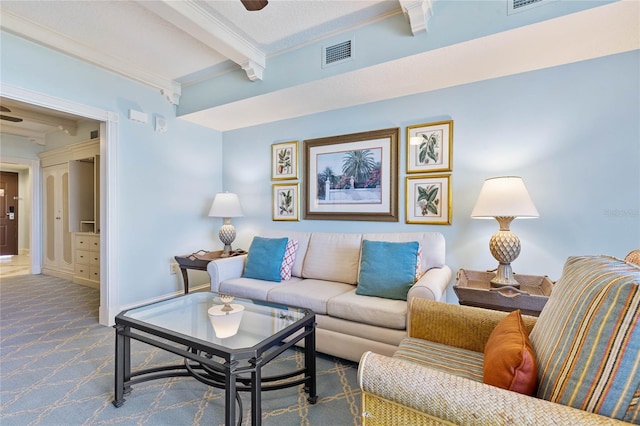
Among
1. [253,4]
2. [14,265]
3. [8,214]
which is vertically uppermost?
[253,4]

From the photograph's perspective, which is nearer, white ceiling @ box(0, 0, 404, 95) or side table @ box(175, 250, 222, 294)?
white ceiling @ box(0, 0, 404, 95)

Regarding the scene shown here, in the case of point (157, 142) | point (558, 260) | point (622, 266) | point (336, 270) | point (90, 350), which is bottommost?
point (90, 350)

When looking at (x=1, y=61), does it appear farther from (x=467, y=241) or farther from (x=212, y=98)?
(x=467, y=241)

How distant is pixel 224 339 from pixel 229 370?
0.23 metres

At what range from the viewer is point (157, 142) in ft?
10.9

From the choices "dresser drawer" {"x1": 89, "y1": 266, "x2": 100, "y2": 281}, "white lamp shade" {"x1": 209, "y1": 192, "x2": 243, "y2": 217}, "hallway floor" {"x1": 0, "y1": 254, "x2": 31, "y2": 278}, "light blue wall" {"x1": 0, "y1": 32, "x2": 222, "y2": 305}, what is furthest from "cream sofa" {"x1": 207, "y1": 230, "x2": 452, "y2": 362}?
"hallway floor" {"x1": 0, "y1": 254, "x2": 31, "y2": 278}

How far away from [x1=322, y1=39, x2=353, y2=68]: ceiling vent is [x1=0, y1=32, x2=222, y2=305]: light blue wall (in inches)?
82.8

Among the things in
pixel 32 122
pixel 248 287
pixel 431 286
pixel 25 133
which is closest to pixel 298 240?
pixel 248 287

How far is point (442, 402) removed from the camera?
792 millimetres

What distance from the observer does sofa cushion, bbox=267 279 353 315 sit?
2186mm

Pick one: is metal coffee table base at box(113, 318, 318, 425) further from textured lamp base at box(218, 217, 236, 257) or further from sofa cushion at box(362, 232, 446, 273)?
textured lamp base at box(218, 217, 236, 257)

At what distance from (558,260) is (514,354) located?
5.90 feet

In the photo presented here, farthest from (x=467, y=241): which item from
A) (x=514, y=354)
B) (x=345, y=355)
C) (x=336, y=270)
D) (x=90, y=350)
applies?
(x=90, y=350)

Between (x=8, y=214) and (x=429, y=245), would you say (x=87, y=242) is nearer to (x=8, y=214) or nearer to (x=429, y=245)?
(x=429, y=245)
